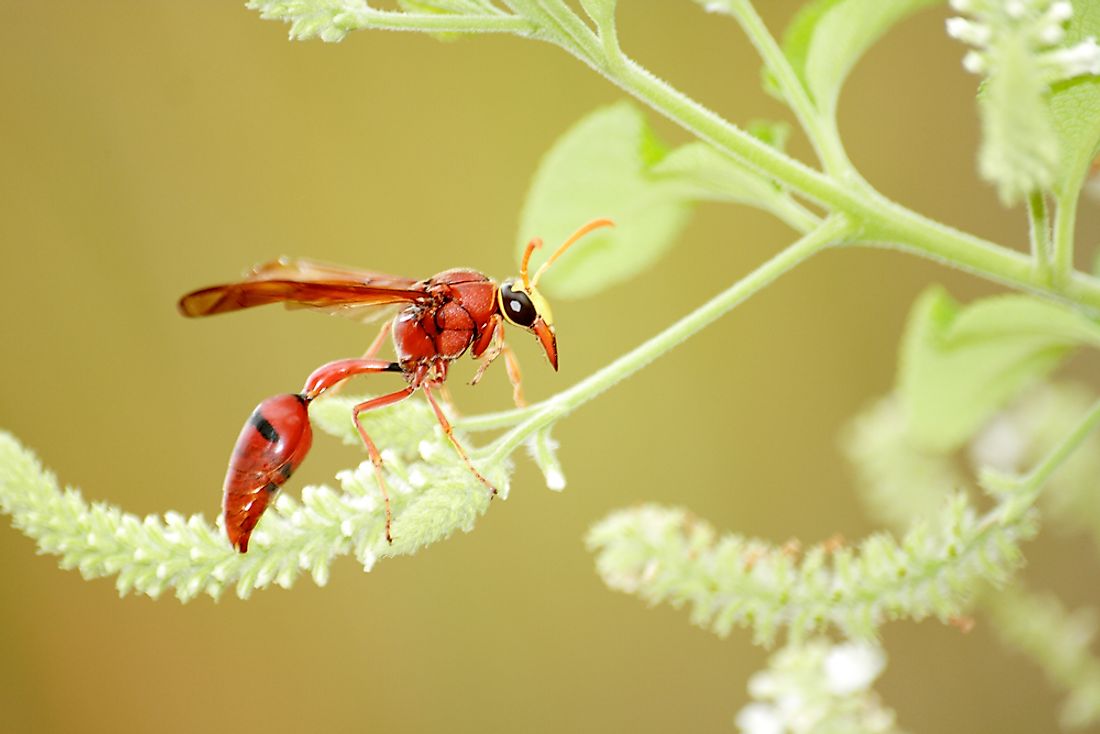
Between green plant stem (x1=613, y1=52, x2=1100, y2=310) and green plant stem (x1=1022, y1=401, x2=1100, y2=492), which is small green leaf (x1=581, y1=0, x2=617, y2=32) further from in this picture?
green plant stem (x1=1022, y1=401, x2=1100, y2=492)

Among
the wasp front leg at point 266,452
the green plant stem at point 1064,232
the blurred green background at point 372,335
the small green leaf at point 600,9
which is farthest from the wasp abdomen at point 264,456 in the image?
the blurred green background at point 372,335

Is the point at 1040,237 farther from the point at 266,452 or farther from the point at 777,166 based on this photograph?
the point at 266,452

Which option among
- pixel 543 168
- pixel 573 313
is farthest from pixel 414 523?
pixel 573 313

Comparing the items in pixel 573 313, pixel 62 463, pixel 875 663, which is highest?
pixel 62 463

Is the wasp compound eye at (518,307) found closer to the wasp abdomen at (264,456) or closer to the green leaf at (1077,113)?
the wasp abdomen at (264,456)

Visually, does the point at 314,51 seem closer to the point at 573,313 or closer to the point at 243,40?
the point at 243,40

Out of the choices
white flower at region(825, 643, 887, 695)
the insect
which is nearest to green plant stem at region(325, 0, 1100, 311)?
the insect

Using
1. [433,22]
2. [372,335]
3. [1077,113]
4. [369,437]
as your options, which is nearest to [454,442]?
[369,437]
